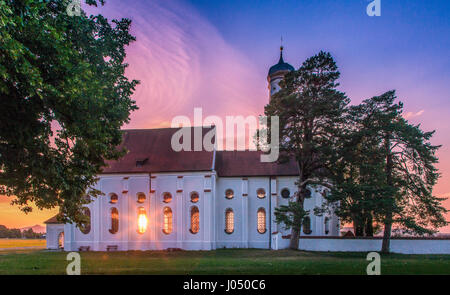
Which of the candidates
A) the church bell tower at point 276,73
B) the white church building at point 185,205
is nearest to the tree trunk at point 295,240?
the white church building at point 185,205

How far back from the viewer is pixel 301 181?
3152 cm

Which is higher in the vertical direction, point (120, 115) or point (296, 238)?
point (120, 115)

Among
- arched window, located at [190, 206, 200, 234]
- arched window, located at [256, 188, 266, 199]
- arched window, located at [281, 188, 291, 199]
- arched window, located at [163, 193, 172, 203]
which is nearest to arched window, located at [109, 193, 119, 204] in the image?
arched window, located at [163, 193, 172, 203]

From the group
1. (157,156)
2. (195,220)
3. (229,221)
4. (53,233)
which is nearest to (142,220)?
(195,220)

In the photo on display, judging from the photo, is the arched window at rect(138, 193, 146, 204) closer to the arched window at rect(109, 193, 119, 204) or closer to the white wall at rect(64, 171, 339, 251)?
the white wall at rect(64, 171, 339, 251)

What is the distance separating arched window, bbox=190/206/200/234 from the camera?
38469 mm

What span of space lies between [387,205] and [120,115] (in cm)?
1861

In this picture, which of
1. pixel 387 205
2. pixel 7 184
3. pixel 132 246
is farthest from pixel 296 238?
pixel 7 184

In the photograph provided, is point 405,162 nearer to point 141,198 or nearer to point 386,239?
point 386,239

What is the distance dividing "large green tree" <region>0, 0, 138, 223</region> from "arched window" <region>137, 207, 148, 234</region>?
22.4m

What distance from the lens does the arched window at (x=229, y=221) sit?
40.1 meters
